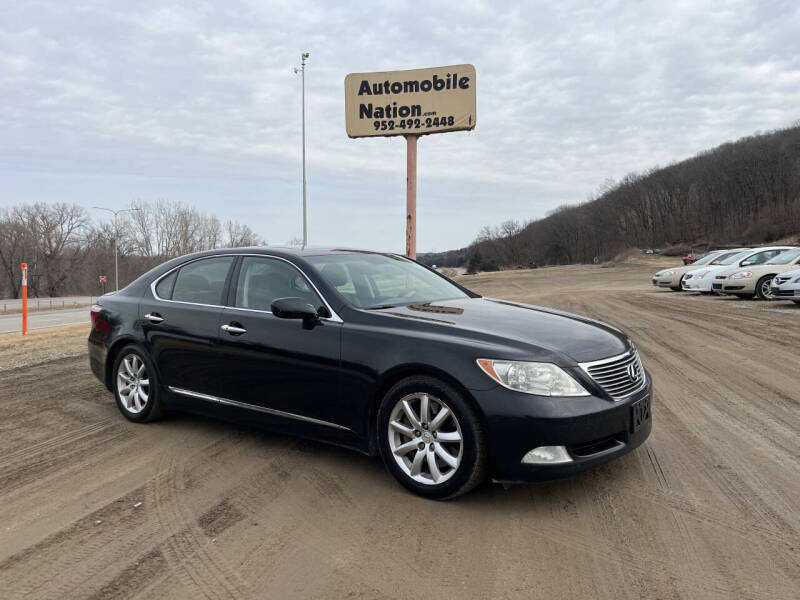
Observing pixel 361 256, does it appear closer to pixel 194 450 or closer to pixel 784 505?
pixel 194 450

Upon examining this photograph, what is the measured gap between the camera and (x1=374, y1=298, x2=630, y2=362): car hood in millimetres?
3508

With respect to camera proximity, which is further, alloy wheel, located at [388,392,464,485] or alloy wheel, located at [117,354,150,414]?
alloy wheel, located at [117,354,150,414]

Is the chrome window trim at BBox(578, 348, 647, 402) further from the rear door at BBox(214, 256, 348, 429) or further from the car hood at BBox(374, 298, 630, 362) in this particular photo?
the rear door at BBox(214, 256, 348, 429)

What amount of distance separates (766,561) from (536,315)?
6.50ft

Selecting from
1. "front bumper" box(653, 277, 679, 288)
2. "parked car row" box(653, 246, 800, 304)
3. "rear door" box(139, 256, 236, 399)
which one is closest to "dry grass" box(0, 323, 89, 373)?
"rear door" box(139, 256, 236, 399)

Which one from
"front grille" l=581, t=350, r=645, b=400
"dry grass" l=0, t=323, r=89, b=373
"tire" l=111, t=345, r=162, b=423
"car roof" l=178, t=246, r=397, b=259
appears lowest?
"dry grass" l=0, t=323, r=89, b=373

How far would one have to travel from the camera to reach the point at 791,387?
6.22 m

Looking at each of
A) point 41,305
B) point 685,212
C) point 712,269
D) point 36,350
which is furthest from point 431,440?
point 685,212

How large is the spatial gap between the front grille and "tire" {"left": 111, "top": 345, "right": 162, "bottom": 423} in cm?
356

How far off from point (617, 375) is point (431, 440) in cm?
118

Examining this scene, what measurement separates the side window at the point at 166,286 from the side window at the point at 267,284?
88 centimetres

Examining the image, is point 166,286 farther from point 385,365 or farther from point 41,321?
point 41,321

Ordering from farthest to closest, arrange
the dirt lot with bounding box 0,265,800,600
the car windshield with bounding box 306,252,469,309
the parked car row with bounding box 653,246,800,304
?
the parked car row with bounding box 653,246,800,304 < the car windshield with bounding box 306,252,469,309 < the dirt lot with bounding box 0,265,800,600

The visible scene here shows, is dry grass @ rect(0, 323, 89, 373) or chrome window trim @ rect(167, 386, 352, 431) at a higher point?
chrome window trim @ rect(167, 386, 352, 431)
